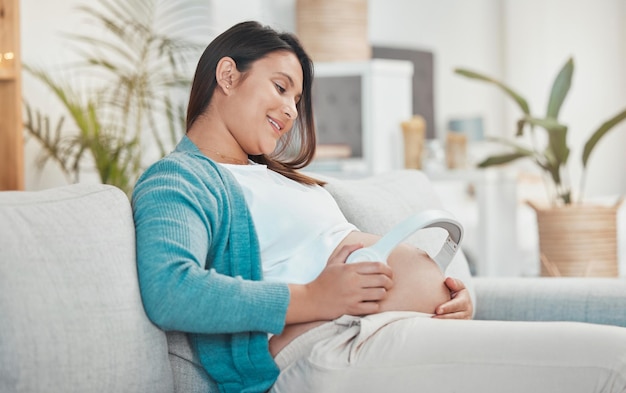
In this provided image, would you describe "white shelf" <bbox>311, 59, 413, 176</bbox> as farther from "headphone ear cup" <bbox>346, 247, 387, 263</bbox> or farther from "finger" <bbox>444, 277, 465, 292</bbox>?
"headphone ear cup" <bbox>346, 247, 387, 263</bbox>

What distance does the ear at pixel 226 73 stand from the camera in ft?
5.41

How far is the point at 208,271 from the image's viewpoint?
1.31 metres

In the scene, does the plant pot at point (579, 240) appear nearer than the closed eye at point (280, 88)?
No

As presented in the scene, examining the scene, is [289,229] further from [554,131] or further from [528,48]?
[528,48]

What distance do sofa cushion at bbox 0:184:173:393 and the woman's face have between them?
37 centimetres

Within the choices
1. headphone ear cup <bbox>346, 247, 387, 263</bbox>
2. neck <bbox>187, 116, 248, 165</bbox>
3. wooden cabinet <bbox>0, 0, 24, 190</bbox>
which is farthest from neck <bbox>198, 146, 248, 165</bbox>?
wooden cabinet <bbox>0, 0, 24, 190</bbox>

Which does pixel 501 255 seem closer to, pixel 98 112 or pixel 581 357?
pixel 98 112

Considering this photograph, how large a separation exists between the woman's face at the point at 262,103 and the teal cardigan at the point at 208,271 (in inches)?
5.9

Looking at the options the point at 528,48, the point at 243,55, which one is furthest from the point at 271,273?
the point at 528,48

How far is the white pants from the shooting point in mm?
1168

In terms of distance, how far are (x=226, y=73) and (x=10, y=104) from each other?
4.53ft

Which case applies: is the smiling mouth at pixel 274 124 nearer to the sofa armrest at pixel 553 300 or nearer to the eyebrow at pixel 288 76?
the eyebrow at pixel 288 76

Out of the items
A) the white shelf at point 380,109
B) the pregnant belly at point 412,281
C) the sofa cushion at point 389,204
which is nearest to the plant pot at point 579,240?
the white shelf at point 380,109

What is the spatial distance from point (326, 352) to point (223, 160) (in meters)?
0.49
